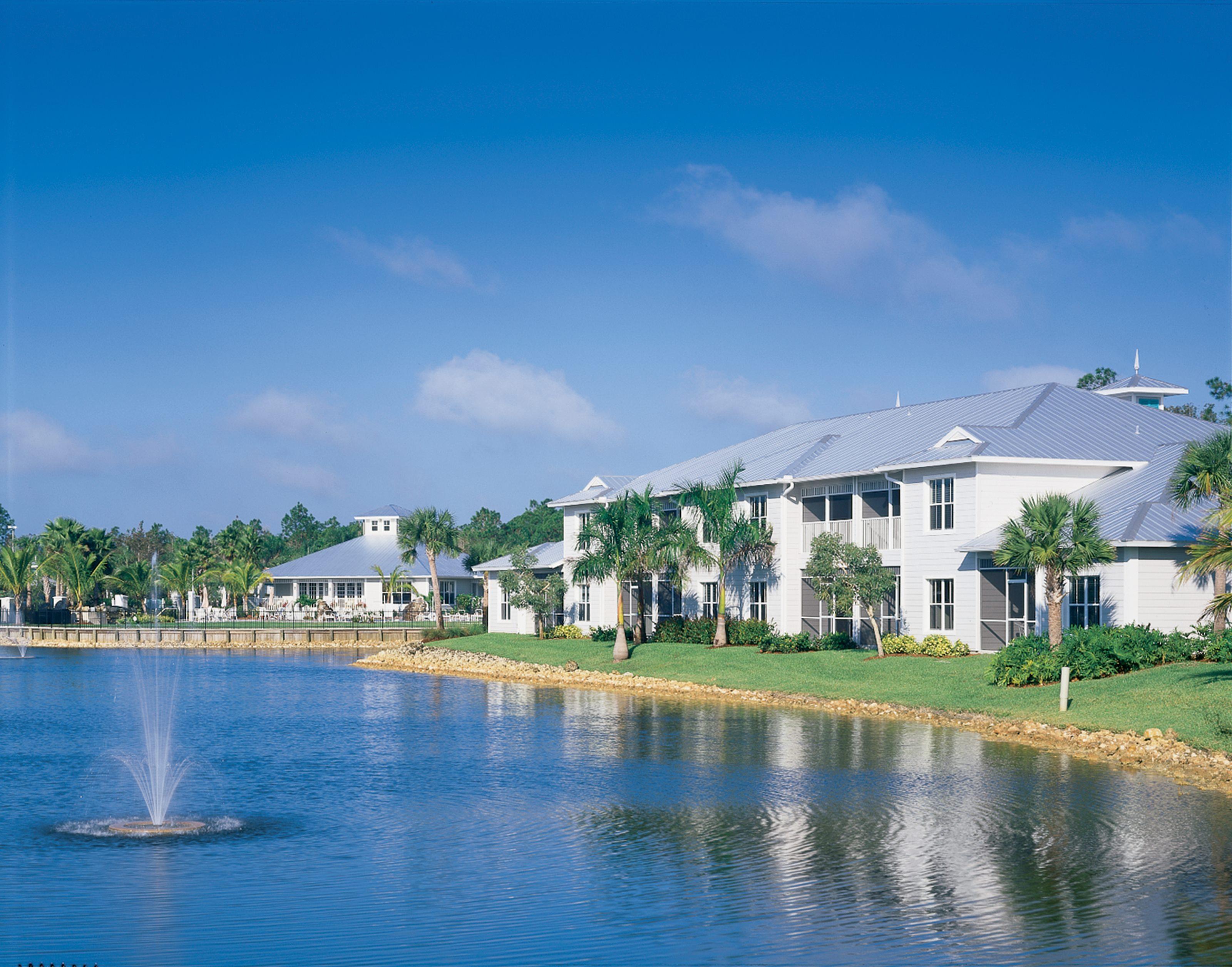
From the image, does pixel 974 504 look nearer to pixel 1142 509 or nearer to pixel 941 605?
pixel 941 605

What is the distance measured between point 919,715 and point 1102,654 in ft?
15.8

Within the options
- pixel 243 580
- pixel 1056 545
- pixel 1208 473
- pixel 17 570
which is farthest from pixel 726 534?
pixel 17 570

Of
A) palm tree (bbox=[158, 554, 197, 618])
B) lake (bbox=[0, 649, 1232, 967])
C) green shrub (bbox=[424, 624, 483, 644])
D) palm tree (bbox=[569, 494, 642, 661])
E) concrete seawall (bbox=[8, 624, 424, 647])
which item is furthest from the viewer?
palm tree (bbox=[158, 554, 197, 618])

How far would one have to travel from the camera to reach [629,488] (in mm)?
63188

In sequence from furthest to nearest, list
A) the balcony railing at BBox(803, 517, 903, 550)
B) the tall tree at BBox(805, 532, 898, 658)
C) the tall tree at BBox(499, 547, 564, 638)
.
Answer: the tall tree at BBox(499, 547, 564, 638) → the balcony railing at BBox(803, 517, 903, 550) → the tall tree at BBox(805, 532, 898, 658)

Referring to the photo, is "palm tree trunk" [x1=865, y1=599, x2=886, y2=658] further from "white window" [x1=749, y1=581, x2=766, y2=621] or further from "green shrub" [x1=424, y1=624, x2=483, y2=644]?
"green shrub" [x1=424, y1=624, x2=483, y2=644]

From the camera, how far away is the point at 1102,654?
32.1 m

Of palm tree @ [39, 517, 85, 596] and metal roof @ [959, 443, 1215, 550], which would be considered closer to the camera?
metal roof @ [959, 443, 1215, 550]

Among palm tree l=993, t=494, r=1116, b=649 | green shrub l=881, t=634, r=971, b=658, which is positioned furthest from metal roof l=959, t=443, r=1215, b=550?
green shrub l=881, t=634, r=971, b=658

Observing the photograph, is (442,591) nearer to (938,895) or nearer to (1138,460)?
(1138,460)

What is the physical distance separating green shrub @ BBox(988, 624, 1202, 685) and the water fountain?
20.5 m

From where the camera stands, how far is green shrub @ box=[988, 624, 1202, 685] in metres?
31.9

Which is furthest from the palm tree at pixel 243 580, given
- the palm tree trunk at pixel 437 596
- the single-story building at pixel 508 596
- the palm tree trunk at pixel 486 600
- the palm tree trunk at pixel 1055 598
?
the palm tree trunk at pixel 1055 598

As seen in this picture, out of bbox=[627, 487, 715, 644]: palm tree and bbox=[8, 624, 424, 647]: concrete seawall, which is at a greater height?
bbox=[627, 487, 715, 644]: palm tree
